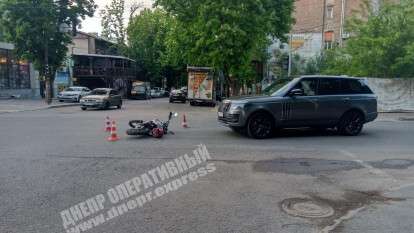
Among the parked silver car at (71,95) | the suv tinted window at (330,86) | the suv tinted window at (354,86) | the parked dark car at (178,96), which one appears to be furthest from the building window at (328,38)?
the suv tinted window at (330,86)

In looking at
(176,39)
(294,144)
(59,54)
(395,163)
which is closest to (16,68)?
(59,54)

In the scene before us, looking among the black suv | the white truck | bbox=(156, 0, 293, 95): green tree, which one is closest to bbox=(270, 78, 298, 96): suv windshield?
the black suv

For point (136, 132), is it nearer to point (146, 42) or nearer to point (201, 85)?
point (201, 85)

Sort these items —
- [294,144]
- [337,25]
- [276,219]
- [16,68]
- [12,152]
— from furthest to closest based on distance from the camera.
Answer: [337,25] < [16,68] < [294,144] < [12,152] < [276,219]

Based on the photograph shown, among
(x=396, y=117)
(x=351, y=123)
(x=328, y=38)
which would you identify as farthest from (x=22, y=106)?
(x=328, y=38)

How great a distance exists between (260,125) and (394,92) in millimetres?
15400

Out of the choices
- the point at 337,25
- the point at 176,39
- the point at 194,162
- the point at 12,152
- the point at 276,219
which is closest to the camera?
the point at 276,219

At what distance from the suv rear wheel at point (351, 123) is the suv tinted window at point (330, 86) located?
842 mm

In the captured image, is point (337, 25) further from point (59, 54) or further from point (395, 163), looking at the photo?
point (395, 163)

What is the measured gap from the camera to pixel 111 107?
27.0 meters

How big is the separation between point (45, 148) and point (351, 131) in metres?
9.33

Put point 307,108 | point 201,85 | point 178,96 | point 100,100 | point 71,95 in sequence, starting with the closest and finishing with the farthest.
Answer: point 307,108 → point 100,100 → point 201,85 → point 71,95 → point 178,96

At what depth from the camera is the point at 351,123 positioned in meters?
12.1

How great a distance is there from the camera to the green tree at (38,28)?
29.0 m
